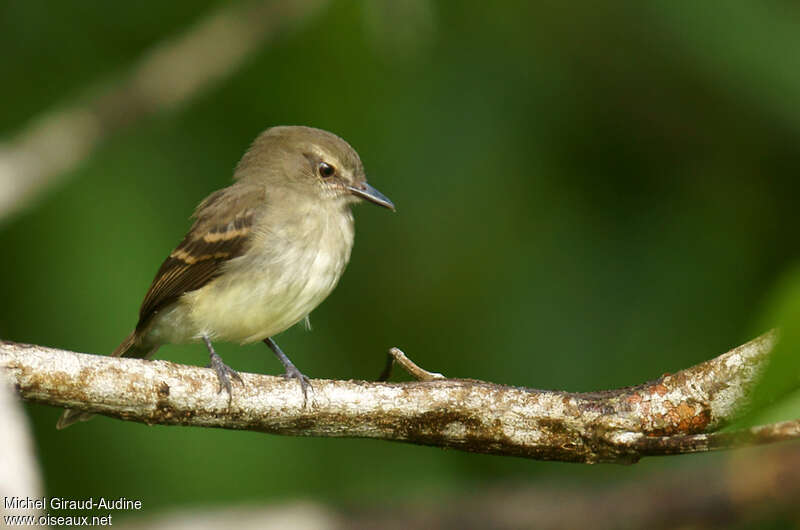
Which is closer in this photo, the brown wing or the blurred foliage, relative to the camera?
the brown wing

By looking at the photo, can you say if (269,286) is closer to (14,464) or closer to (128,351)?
(128,351)

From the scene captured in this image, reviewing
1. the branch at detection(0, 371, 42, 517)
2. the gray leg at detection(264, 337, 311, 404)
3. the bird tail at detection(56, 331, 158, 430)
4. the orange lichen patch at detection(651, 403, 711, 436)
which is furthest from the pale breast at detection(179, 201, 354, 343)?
the branch at detection(0, 371, 42, 517)

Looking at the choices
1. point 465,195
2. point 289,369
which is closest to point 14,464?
point 289,369

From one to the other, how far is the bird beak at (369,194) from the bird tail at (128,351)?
118 centimetres

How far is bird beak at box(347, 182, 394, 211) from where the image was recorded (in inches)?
187

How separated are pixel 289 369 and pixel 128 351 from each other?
976 mm

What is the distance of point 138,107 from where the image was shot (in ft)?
16.4

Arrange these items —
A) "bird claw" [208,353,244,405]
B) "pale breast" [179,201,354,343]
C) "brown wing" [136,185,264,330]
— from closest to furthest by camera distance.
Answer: "bird claw" [208,353,244,405], "pale breast" [179,201,354,343], "brown wing" [136,185,264,330]

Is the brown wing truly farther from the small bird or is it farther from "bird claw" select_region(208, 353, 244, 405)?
"bird claw" select_region(208, 353, 244, 405)

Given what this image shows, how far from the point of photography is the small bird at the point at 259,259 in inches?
167

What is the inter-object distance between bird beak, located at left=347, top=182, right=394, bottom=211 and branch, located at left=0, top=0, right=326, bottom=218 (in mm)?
932

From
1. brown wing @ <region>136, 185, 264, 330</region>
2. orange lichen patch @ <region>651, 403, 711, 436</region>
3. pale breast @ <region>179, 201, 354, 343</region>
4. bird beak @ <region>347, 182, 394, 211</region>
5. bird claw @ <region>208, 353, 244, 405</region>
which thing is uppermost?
bird beak @ <region>347, 182, 394, 211</region>

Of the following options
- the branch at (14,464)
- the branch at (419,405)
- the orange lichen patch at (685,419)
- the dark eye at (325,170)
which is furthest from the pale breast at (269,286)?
the branch at (14,464)

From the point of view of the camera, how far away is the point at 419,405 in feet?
10.6
